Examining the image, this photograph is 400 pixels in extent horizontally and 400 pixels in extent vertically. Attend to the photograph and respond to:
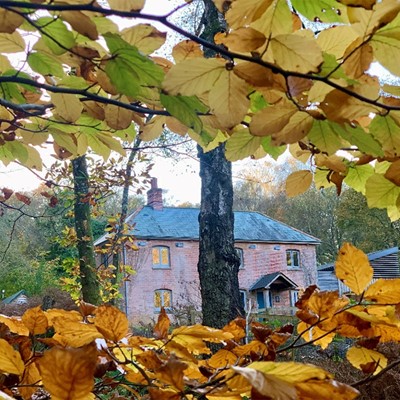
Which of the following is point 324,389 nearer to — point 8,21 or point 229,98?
point 229,98

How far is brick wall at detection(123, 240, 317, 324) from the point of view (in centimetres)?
1764

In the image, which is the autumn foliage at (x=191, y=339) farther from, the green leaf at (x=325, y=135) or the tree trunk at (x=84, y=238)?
the tree trunk at (x=84, y=238)

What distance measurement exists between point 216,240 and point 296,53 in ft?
12.0

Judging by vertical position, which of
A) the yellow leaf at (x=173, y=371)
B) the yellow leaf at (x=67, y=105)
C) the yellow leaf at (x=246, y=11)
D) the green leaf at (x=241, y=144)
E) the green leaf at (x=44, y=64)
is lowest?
the yellow leaf at (x=173, y=371)

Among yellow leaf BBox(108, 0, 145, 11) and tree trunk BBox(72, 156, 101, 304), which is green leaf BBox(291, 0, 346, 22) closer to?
yellow leaf BBox(108, 0, 145, 11)

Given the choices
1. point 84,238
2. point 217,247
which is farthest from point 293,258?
point 217,247

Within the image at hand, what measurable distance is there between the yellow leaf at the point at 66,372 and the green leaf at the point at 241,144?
0.37 m

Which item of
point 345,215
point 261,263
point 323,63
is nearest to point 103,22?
point 323,63

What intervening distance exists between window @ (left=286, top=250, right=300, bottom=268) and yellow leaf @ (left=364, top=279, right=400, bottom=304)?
20598mm

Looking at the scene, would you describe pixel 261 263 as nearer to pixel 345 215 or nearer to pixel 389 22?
pixel 345 215

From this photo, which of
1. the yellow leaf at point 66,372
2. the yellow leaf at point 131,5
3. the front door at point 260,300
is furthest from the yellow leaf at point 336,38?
the front door at point 260,300

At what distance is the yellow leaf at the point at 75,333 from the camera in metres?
0.54

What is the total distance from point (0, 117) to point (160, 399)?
27.8 inches

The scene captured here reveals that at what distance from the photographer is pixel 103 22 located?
50 cm
